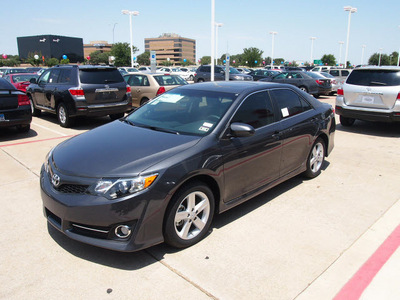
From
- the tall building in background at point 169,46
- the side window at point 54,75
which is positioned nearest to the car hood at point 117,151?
the side window at point 54,75

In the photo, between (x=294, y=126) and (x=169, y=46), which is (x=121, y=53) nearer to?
(x=294, y=126)

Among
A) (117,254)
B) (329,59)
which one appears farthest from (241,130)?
(329,59)

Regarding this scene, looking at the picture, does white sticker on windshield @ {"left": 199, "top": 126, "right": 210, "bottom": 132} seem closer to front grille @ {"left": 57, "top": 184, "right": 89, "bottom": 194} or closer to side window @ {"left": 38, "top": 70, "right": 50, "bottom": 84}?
front grille @ {"left": 57, "top": 184, "right": 89, "bottom": 194}

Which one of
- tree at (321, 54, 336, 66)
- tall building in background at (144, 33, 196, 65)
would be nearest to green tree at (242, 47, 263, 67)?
tree at (321, 54, 336, 66)

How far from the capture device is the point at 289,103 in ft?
15.9

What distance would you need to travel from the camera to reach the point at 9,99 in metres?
7.94

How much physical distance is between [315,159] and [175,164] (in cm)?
311

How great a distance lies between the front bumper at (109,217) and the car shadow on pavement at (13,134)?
611 cm

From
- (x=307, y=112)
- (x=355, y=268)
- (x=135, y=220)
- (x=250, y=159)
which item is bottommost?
(x=355, y=268)

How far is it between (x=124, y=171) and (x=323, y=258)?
2.09m

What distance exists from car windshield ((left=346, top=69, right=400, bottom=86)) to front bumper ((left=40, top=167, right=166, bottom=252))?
25.2 ft

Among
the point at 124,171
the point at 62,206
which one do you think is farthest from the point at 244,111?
the point at 62,206

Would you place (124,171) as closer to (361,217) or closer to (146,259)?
(146,259)

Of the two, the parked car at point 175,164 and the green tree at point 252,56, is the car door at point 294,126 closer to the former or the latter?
the parked car at point 175,164
